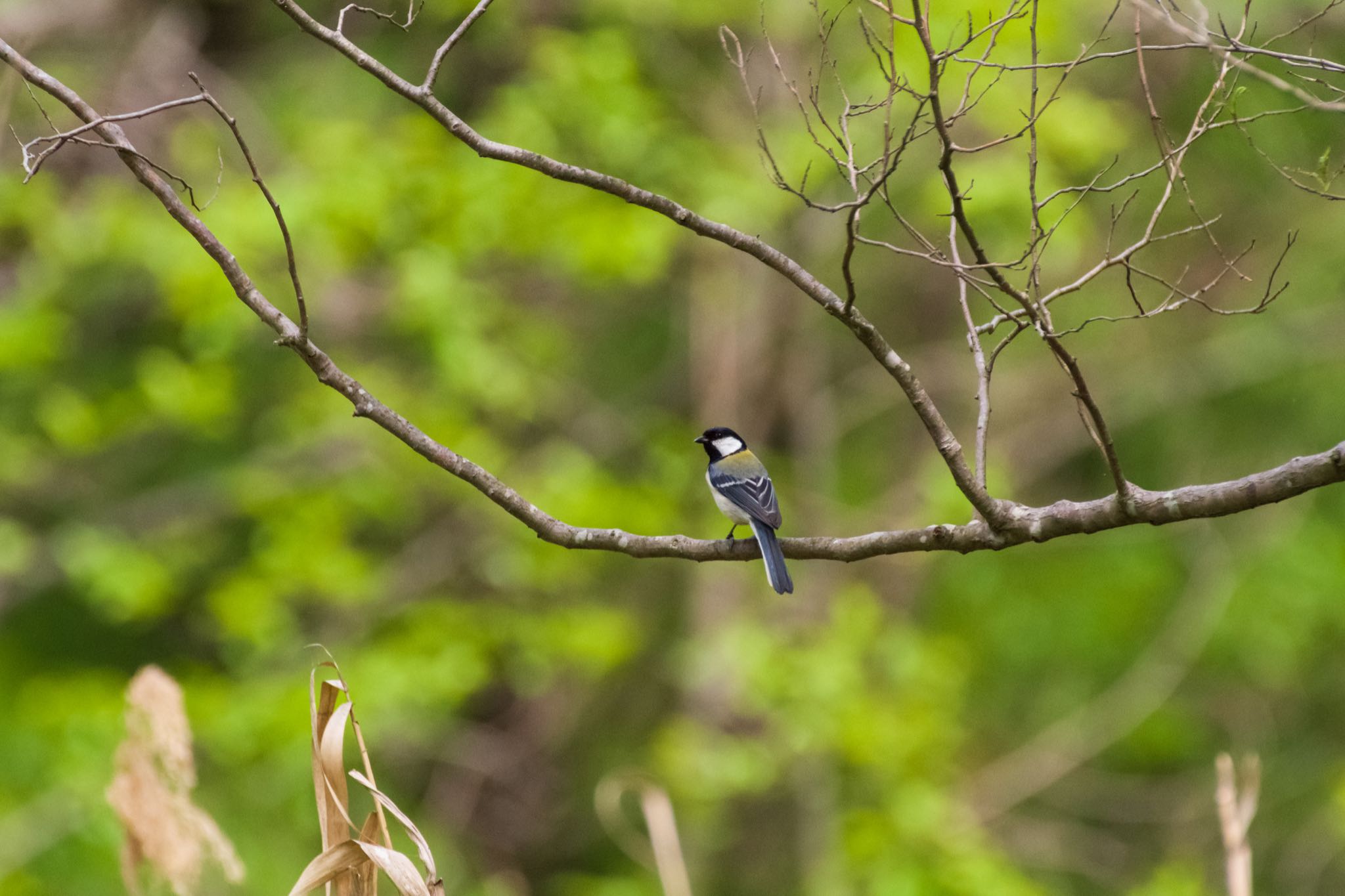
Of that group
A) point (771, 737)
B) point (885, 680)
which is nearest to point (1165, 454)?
point (885, 680)

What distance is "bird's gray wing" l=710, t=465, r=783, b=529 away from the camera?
4820 millimetres

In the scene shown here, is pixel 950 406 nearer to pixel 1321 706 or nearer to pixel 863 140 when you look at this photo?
pixel 863 140

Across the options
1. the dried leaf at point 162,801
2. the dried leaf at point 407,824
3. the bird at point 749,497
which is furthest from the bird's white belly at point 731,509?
the dried leaf at point 407,824

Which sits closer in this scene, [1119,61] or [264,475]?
[264,475]

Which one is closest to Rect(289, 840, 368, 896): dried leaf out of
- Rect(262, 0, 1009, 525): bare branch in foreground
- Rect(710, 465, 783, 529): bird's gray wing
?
Rect(262, 0, 1009, 525): bare branch in foreground

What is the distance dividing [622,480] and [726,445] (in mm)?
2484

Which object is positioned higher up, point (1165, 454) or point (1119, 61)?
point (1119, 61)

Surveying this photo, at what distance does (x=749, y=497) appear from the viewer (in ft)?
16.3

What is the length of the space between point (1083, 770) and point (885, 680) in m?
Answer: 3.59

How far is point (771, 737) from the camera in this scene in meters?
8.82

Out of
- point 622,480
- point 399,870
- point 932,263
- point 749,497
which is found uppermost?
point 622,480

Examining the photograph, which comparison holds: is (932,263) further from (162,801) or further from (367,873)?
(162,801)

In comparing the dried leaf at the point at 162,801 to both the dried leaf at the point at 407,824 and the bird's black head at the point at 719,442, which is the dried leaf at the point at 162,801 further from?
the bird's black head at the point at 719,442

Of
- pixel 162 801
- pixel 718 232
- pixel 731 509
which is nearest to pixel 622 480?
pixel 731 509
